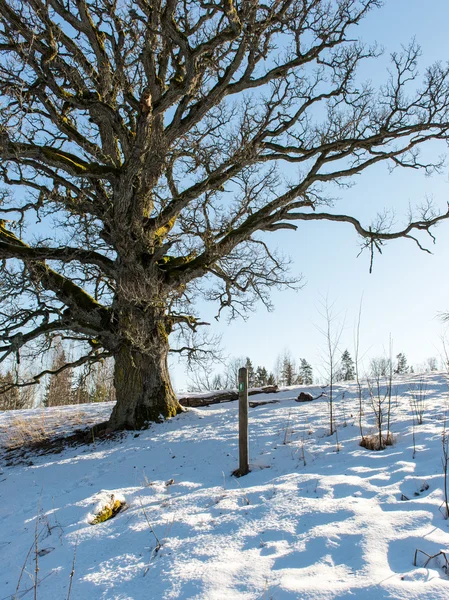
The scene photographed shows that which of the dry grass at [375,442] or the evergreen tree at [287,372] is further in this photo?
the evergreen tree at [287,372]

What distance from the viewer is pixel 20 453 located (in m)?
8.49

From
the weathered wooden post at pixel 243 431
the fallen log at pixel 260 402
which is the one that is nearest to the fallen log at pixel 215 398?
the fallen log at pixel 260 402

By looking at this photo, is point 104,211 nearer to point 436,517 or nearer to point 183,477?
point 183,477

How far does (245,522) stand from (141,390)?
245 inches

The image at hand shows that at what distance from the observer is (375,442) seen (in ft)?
17.1

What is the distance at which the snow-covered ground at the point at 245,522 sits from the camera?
8.77 ft

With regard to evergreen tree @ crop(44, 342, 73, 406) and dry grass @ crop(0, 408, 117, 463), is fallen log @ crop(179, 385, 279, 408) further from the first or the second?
evergreen tree @ crop(44, 342, 73, 406)

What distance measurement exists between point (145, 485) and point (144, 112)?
6538mm

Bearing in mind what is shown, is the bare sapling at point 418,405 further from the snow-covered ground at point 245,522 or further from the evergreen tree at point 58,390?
the evergreen tree at point 58,390

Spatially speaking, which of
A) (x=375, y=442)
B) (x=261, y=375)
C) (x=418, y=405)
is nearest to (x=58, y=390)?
(x=261, y=375)

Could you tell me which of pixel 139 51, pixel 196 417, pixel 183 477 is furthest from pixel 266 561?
pixel 139 51

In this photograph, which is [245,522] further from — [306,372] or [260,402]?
[306,372]

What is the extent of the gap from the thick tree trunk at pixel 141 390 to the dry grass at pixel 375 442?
17.0 ft

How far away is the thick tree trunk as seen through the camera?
9203 mm
